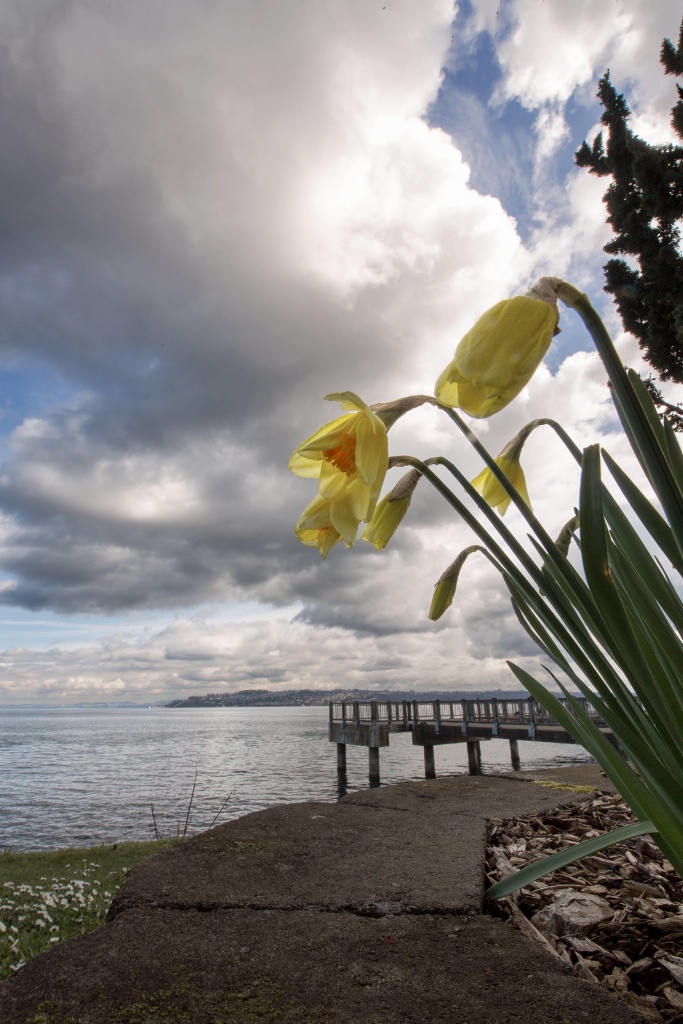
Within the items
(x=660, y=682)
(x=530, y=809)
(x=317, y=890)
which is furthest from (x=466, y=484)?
(x=530, y=809)

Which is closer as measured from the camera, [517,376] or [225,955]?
[517,376]

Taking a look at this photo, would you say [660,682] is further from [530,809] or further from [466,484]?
[530,809]

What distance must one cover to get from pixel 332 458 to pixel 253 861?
87.0 inches

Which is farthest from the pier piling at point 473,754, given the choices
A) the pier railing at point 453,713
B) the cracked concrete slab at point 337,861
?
the cracked concrete slab at point 337,861

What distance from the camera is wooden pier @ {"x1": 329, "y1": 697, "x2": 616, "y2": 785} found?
18.7 metres

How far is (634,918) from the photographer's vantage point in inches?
65.2

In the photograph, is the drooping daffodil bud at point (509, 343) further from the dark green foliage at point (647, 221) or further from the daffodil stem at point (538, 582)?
the dark green foliage at point (647, 221)

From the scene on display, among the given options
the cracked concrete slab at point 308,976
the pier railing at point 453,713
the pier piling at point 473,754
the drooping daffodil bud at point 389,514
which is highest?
the drooping daffodil bud at point 389,514

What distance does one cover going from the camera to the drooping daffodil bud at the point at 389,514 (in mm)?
983

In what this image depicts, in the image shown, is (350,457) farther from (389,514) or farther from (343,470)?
(389,514)

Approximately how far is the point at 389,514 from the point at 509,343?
1.29 ft

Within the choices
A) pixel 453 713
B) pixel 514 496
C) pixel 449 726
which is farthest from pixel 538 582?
pixel 453 713

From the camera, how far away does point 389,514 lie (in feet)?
3.24

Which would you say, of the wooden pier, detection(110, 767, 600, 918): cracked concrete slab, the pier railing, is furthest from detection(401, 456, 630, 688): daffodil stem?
the pier railing
